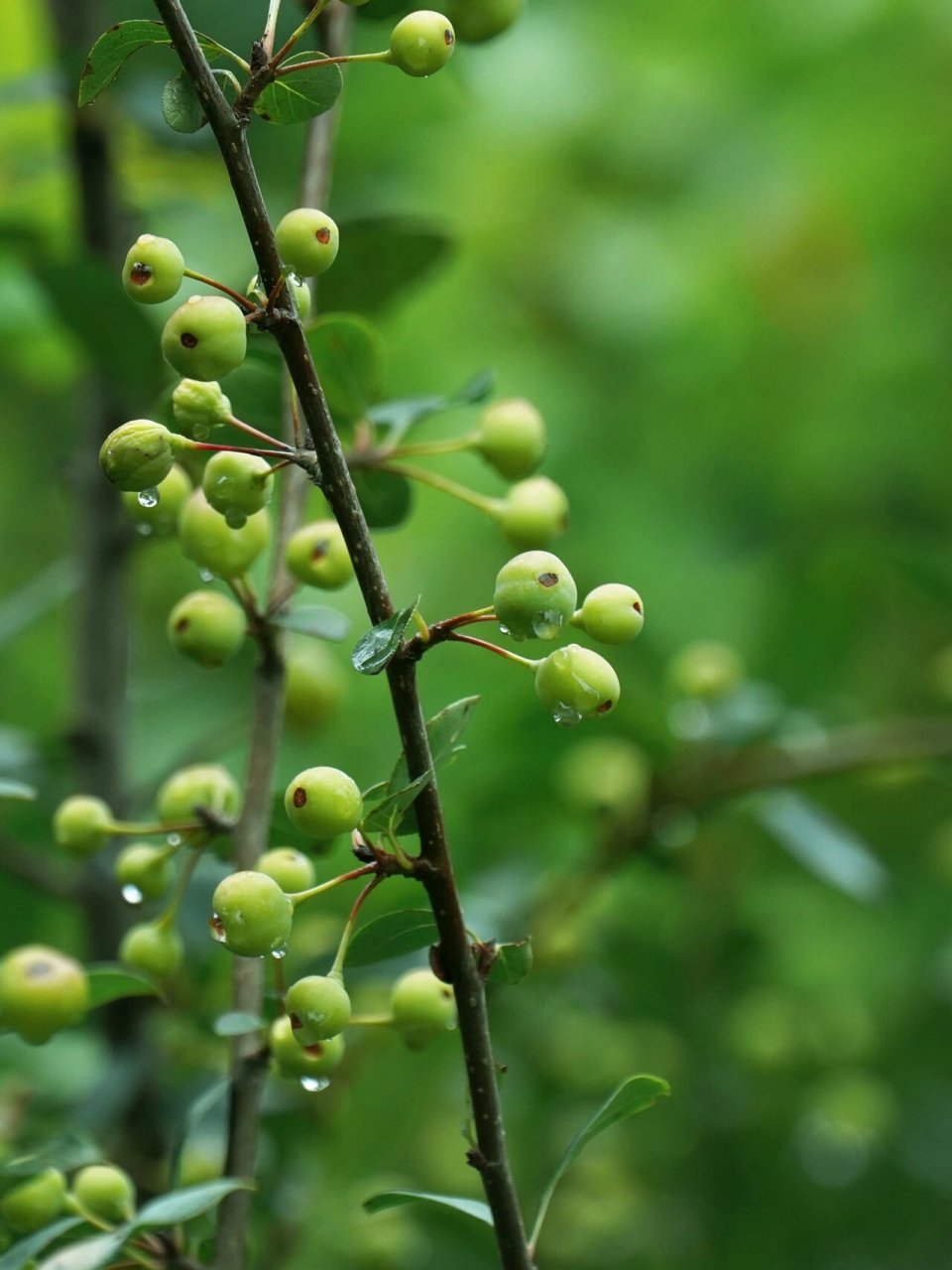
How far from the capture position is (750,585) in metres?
2.24

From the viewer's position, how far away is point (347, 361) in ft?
2.86

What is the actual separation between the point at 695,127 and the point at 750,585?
3.76 feet

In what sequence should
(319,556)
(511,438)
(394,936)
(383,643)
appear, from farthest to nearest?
(511,438), (319,556), (394,936), (383,643)

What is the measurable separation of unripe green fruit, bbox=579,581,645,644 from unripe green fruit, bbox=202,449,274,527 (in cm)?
15

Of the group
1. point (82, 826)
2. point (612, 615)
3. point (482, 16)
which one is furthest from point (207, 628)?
point (482, 16)

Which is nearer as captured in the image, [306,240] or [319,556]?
[306,240]

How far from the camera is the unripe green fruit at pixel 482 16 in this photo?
0.87 m

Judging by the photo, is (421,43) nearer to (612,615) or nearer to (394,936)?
(612,615)

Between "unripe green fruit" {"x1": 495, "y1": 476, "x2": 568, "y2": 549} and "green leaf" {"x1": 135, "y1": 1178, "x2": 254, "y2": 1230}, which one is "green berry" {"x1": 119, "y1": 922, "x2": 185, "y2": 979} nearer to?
"green leaf" {"x1": 135, "y1": 1178, "x2": 254, "y2": 1230}

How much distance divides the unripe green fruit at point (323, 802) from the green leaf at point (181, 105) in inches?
10.6

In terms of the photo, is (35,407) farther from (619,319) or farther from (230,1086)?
(230,1086)

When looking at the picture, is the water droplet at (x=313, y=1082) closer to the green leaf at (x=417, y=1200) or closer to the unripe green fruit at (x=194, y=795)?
the green leaf at (x=417, y=1200)

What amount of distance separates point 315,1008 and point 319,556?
0.85 feet

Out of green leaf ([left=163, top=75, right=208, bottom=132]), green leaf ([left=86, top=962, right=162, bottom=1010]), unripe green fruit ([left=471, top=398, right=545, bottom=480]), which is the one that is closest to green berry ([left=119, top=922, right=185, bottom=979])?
green leaf ([left=86, top=962, right=162, bottom=1010])
